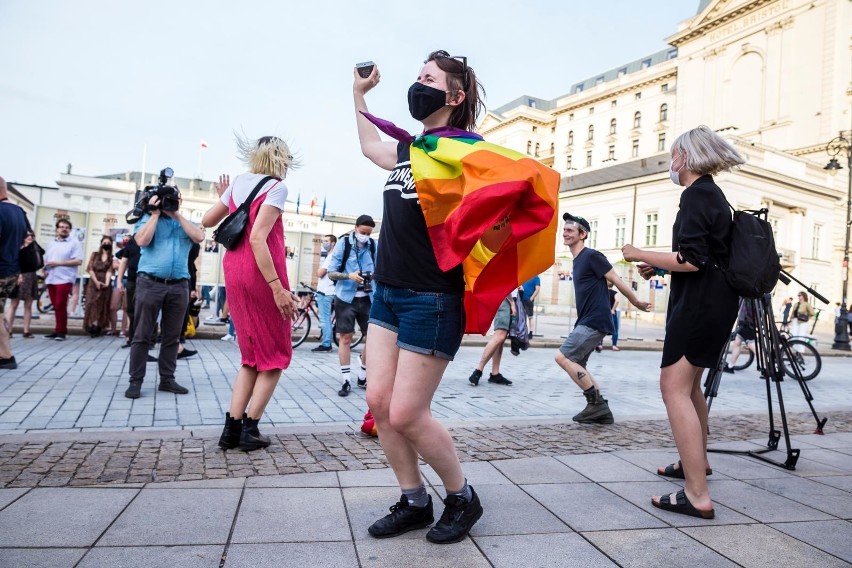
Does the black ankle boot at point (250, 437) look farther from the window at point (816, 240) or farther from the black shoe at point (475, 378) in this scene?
the window at point (816, 240)

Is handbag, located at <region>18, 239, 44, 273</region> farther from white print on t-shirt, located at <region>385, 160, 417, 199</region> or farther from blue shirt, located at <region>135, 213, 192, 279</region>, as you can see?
white print on t-shirt, located at <region>385, 160, 417, 199</region>

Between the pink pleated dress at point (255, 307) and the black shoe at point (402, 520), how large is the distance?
1.61 metres

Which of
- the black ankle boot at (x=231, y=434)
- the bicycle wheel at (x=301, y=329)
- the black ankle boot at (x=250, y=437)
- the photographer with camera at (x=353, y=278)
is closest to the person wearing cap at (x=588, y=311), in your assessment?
the photographer with camera at (x=353, y=278)

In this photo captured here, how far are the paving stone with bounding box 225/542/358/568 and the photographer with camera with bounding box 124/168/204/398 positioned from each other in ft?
11.8

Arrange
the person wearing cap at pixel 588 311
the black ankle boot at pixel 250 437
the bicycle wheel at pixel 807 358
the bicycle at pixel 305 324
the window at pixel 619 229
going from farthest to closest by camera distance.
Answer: the window at pixel 619 229 → the bicycle wheel at pixel 807 358 → the bicycle at pixel 305 324 → the person wearing cap at pixel 588 311 → the black ankle boot at pixel 250 437

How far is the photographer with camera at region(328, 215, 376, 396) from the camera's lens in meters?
7.18

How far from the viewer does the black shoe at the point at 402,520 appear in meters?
2.69

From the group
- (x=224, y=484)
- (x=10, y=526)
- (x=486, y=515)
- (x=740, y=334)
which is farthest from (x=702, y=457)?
(x=740, y=334)

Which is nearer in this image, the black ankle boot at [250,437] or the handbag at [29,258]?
the black ankle boot at [250,437]

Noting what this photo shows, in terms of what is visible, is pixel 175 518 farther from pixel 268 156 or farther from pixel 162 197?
pixel 162 197

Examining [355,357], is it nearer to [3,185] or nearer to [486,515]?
[3,185]

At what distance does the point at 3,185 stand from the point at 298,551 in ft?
20.3

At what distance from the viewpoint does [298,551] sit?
251cm

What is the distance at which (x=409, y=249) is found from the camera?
8.71 feet
